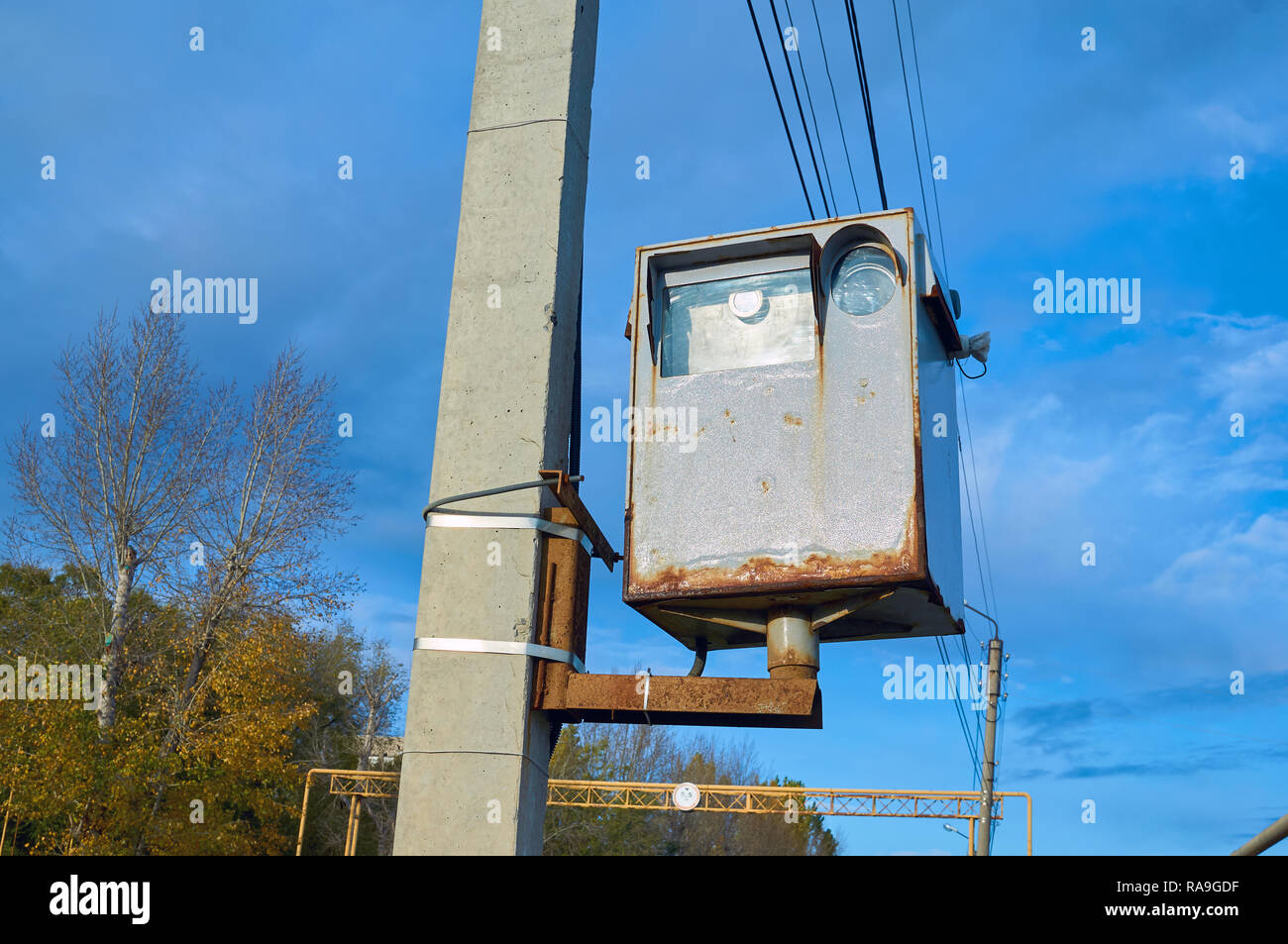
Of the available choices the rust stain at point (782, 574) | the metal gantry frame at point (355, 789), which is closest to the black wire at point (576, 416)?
the rust stain at point (782, 574)

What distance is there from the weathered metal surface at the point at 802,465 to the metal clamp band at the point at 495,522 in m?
0.22

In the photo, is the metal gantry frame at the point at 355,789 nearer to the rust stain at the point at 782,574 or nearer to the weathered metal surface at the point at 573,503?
the weathered metal surface at the point at 573,503

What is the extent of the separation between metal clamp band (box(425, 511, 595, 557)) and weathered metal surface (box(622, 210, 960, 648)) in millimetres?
220

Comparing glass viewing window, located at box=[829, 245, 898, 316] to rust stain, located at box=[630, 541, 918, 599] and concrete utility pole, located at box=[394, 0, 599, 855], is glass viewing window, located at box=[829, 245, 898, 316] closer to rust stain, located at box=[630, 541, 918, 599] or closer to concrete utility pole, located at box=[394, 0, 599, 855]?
rust stain, located at box=[630, 541, 918, 599]

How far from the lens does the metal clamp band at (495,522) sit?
3422 mm

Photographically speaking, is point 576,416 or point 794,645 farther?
point 576,416

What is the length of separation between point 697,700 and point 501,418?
3.63 feet

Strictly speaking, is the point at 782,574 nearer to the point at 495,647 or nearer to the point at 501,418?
the point at 495,647

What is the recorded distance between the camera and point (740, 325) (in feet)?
12.0

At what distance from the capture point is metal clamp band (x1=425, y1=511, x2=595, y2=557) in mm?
3422

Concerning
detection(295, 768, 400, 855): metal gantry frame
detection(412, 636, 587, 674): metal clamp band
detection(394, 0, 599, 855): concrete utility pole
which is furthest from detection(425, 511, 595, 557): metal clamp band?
detection(295, 768, 400, 855): metal gantry frame

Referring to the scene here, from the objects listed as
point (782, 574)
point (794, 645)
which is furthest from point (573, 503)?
point (794, 645)
